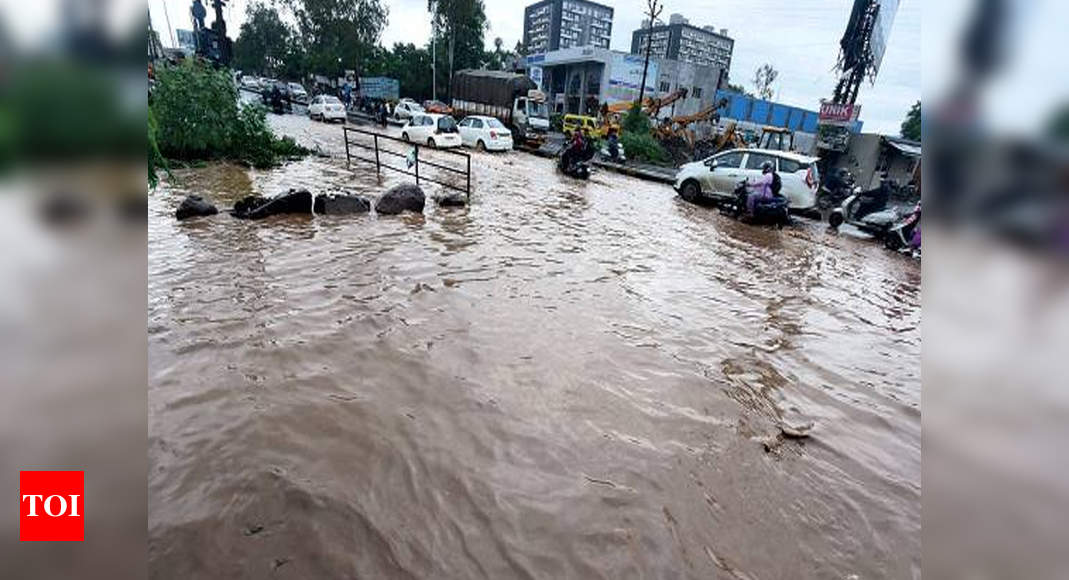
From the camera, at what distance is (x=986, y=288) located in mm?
774

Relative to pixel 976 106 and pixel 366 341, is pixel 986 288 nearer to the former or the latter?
pixel 976 106

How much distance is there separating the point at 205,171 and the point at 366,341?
9.48 m

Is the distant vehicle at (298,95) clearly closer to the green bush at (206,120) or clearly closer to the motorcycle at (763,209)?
the green bush at (206,120)

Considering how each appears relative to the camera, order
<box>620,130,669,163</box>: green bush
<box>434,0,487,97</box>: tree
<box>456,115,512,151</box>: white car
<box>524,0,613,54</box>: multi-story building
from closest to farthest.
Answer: <box>456,115,512,151</box>: white car → <box>620,130,669,163</box>: green bush → <box>434,0,487,97</box>: tree → <box>524,0,613,54</box>: multi-story building

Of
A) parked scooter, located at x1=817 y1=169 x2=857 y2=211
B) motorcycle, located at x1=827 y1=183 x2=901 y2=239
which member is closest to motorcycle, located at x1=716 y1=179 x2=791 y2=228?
motorcycle, located at x1=827 y1=183 x2=901 y2=239

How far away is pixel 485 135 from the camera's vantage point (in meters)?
20.4

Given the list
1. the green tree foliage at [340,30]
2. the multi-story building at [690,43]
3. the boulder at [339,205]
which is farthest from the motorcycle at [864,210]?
the multi-story building at [690,43]

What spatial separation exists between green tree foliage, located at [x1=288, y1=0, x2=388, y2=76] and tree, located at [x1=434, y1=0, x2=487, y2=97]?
547 centimetres

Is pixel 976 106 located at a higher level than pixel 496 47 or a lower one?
lower

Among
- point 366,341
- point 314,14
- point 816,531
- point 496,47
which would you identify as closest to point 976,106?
point 816,531

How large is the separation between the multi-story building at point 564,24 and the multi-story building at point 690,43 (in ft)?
35.4

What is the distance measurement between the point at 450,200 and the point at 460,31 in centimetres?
4075

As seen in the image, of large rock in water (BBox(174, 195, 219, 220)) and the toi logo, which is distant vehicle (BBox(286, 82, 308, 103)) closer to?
large rock in water (BBox(174, 195, 219, 220))

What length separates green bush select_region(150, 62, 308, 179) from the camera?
1127 cm
